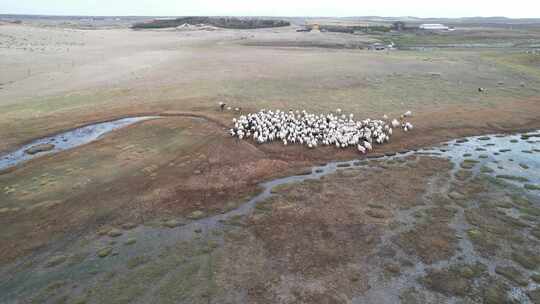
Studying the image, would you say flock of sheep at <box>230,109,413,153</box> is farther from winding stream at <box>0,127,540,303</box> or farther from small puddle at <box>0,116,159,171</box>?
small puddle at <box>0,116,159,171</box>

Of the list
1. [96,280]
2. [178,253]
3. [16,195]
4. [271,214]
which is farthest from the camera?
[16,195]

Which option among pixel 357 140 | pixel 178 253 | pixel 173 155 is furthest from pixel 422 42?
pixel 178 253

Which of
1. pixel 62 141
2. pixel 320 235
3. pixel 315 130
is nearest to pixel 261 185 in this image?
pixel 320 235

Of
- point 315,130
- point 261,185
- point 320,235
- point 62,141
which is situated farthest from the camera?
point 62,141

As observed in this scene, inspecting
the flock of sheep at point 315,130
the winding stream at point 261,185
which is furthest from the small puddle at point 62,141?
the flock of sheep at point 315,130

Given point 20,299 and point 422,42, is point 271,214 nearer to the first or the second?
point 20,299

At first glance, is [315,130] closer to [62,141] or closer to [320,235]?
[320,235]

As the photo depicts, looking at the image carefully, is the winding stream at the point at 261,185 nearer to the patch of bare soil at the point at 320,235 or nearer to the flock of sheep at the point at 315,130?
the patch of bare soil at the point at 320,235
